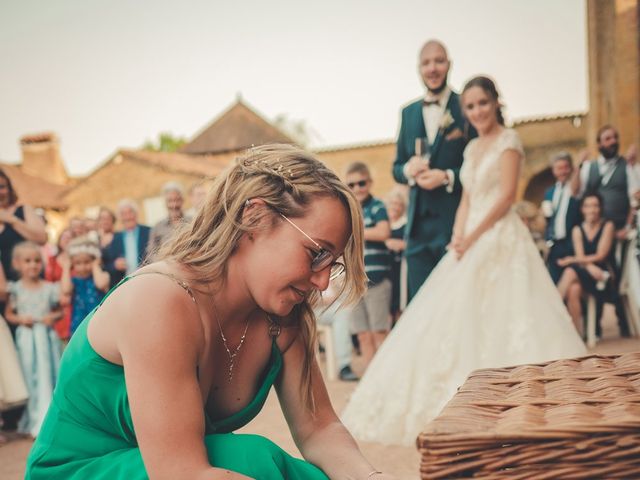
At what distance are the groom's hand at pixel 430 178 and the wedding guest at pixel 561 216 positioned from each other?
4293 mm

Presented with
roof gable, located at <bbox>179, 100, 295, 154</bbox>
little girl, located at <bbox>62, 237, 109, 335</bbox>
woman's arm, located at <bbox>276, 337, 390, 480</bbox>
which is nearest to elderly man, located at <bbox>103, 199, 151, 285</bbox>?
little girl, located at <bbox>62, 237, 109, 335</bbox>

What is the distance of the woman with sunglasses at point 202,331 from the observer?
5.66 ft

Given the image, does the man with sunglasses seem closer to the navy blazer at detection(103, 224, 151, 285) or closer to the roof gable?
the navy blazer at detection(103, 224, 151, 285)

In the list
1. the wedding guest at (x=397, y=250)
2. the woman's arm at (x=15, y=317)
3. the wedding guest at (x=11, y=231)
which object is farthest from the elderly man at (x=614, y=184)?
the woman's arm at (x=15, y=317)

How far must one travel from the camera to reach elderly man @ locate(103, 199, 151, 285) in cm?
751

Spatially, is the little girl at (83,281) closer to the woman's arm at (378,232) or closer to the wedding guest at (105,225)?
the wedding guest at (105,225)

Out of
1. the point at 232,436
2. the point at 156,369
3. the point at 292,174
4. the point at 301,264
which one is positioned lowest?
the point at 232,436

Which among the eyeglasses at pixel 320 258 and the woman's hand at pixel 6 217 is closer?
the eyeglasses at pixel 320 258

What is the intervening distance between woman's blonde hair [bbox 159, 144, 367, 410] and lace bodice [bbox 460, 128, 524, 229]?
2831mm

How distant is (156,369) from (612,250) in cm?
781

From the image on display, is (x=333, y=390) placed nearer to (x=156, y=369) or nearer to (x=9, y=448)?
(x=9, y=448)

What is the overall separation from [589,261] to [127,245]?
5245mm

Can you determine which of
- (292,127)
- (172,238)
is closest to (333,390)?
(172,238)

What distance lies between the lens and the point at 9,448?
5.30m
